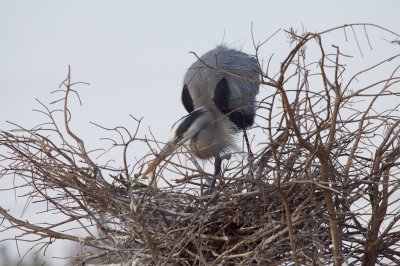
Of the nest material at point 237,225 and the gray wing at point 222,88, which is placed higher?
the gray wing at point 222,88

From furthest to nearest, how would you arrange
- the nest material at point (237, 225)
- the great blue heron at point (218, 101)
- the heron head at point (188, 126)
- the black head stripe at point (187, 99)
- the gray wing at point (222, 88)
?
1. the black head stripe at point (187, 99)
2. the gray wing at point (222, 88)
3. the great blue heron at point (218, 101)
4. the heron head at point (188, 126)
5. the nest material at point (237, 225)

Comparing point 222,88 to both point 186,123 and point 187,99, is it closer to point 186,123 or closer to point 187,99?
point 187,99

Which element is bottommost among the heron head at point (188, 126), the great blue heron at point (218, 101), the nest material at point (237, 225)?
the nest material at point (237, 225)

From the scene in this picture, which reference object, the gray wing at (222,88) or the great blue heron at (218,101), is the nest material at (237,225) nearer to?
the great blue heron at (218,101)

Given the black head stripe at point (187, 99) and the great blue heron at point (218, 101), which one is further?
the black head stripe at point (187, 99)

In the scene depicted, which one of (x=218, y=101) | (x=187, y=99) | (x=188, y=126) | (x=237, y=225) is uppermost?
(x=187, y=99)

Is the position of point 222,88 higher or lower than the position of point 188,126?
higher

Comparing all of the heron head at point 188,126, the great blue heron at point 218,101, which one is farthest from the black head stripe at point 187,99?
the heron head at point 188,126

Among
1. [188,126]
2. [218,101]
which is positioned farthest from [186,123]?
[218,101]

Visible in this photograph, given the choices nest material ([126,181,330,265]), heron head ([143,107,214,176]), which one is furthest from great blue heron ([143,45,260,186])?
nest material ([126,181,330,265])

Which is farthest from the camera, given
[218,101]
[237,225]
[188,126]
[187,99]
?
[187,99]

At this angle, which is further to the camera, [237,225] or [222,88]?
[222,88]

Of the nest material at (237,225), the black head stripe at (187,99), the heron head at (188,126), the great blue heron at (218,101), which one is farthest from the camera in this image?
the black head stripe at (187,99)

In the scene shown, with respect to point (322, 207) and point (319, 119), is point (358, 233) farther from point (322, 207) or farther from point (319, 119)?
point (319, 119)
